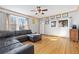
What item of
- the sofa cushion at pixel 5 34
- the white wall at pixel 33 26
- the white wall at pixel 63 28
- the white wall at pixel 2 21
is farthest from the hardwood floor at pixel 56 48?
the white wall at pixel 33 26

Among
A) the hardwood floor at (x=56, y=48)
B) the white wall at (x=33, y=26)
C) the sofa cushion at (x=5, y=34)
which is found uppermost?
the white wall at (x=33, y=26)

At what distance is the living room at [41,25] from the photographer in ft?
14.2

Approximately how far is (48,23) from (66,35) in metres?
2.31

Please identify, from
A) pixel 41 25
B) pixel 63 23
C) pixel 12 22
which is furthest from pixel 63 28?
pixel 12 22

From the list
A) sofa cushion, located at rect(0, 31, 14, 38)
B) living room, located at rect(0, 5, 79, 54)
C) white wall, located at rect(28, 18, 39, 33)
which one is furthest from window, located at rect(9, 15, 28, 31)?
sofa cushion, located at rect(0, 31, 14, 38)

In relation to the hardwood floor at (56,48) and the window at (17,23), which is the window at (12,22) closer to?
the window at (17,23)

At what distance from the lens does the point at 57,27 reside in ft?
23.2

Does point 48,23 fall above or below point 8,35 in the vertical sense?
above

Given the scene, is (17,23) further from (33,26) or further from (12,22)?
(33,26)

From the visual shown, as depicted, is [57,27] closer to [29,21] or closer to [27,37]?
[29,21]

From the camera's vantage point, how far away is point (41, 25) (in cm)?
830
